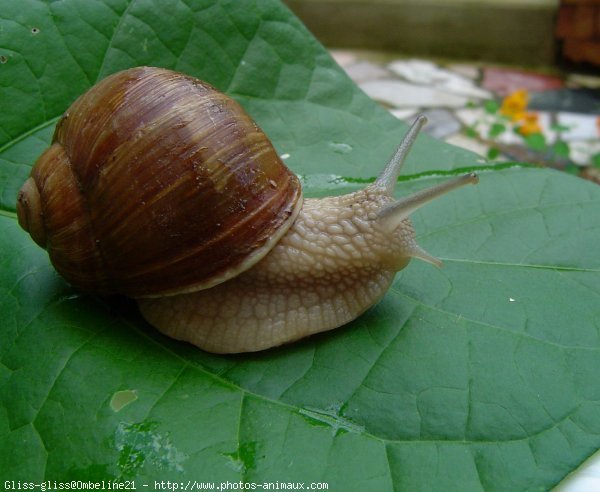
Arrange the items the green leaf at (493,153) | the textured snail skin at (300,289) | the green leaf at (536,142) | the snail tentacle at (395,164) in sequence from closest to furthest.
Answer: the textured snail skin at (300,289) < the snail tentacle at (395,164) < the green leaf at (536,142) < the green leaf at (493,153)

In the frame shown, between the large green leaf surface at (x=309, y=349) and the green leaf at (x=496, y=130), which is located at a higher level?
the large green leaf surface at (x=309, y=349)

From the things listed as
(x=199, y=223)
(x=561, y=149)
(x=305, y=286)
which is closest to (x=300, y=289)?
(x=305, y=286)

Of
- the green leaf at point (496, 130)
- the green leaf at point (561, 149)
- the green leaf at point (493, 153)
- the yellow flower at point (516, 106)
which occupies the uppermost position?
the yellow flower at point (516, 106)

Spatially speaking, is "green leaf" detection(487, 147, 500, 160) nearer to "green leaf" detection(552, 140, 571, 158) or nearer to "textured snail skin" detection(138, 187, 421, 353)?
"green leaf" detection(552, 140, 571, 158)

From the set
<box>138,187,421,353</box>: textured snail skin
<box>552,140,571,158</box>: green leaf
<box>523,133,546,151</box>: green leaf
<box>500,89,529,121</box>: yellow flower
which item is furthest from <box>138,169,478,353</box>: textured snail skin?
<box>500,89,529,121</box>: yellow flower

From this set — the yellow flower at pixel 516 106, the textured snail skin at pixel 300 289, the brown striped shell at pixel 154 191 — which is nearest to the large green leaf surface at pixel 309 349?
the textured snail skin at pixel 300 289

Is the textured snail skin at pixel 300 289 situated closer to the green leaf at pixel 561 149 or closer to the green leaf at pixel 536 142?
the green leaf at pixel 536 142

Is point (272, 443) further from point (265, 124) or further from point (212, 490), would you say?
point (265, 124)

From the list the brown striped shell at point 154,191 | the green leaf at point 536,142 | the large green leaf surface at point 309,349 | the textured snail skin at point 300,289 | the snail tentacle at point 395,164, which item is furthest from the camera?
the green leaf at point 536,142

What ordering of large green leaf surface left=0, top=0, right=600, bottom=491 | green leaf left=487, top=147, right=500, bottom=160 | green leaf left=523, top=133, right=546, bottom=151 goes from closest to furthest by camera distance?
large green leaf surface left=0, top=0, right=600, bottom=491, green leaf left=523, top=133, right=546, bottom=151, green leaf left=487, top=147, right=500, bottom=160
